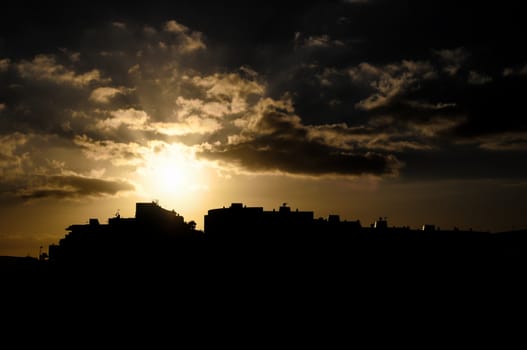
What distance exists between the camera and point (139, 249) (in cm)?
7956

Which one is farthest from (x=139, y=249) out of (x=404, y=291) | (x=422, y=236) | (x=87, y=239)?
(x=422, y=236)

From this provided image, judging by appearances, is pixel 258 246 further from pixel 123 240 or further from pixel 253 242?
pixel 123 240

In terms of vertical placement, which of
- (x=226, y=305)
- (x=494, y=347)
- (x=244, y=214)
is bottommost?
(x=494, y=347)

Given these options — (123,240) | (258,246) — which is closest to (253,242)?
(258,246)

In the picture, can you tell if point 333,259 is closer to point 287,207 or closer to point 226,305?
point 287,207

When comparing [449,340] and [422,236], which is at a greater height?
[422,236]

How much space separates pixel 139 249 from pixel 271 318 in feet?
75.2

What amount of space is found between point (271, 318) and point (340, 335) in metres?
11.3

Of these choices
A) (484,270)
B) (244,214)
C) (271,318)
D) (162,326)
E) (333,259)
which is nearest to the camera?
(162,326)

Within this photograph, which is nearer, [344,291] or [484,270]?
[344,291]

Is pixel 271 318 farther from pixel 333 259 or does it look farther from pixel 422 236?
pixel 422 236

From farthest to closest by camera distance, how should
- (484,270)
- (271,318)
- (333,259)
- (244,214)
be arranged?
1. (484,270)
2. (333,259)
3. (244,214)
4. (271,318)

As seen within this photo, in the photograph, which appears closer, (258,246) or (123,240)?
(123,240)

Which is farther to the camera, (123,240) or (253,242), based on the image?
(253,242)
